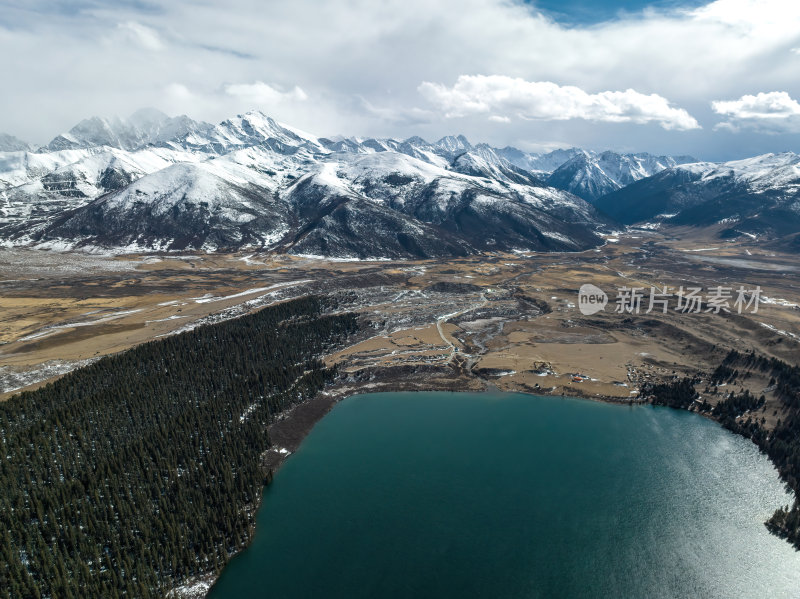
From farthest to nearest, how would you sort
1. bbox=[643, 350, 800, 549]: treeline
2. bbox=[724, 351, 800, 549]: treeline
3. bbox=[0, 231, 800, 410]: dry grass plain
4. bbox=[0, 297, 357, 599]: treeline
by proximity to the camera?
bbox=[0, 231, 800, 410]: dry grass plain → bbox=[643, 350, 800, 549]: treeline → bbox=[724, 351, 800, 549]: treeline → bbox=[0, 297, 357, 599]: treeline

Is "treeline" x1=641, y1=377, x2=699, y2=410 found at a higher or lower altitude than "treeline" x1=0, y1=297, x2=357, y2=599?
higher

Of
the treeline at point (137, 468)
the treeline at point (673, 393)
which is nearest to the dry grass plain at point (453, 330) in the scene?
the treeline at point (673, 393)

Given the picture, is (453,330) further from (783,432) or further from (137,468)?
(137,468)

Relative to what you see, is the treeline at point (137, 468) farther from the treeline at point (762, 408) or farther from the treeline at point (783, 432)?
the treeline at point (762, 408)

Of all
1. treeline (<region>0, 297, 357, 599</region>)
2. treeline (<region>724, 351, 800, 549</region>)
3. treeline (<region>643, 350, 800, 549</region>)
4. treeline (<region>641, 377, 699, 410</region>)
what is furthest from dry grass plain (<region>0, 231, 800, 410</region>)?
treeline (<region>0, 297, 357, 599</region>)

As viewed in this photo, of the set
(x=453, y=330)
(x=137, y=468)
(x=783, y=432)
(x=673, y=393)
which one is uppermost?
(x=453, y=330)

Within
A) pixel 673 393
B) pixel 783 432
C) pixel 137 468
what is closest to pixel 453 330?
pixel 673 393

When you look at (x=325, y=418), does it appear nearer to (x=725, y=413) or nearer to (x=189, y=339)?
(x=189, y=339)

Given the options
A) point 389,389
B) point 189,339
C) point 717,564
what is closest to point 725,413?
point 717,564

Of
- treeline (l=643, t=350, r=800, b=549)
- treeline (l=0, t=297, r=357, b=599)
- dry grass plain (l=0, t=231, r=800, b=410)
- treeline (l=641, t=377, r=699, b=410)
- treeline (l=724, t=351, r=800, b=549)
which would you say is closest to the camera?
treeline (l=0, t=297, r=357, b=599)

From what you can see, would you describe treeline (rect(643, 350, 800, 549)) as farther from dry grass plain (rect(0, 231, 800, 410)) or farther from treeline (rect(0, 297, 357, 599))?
treeline (rect(0, 297, 357, 599))
